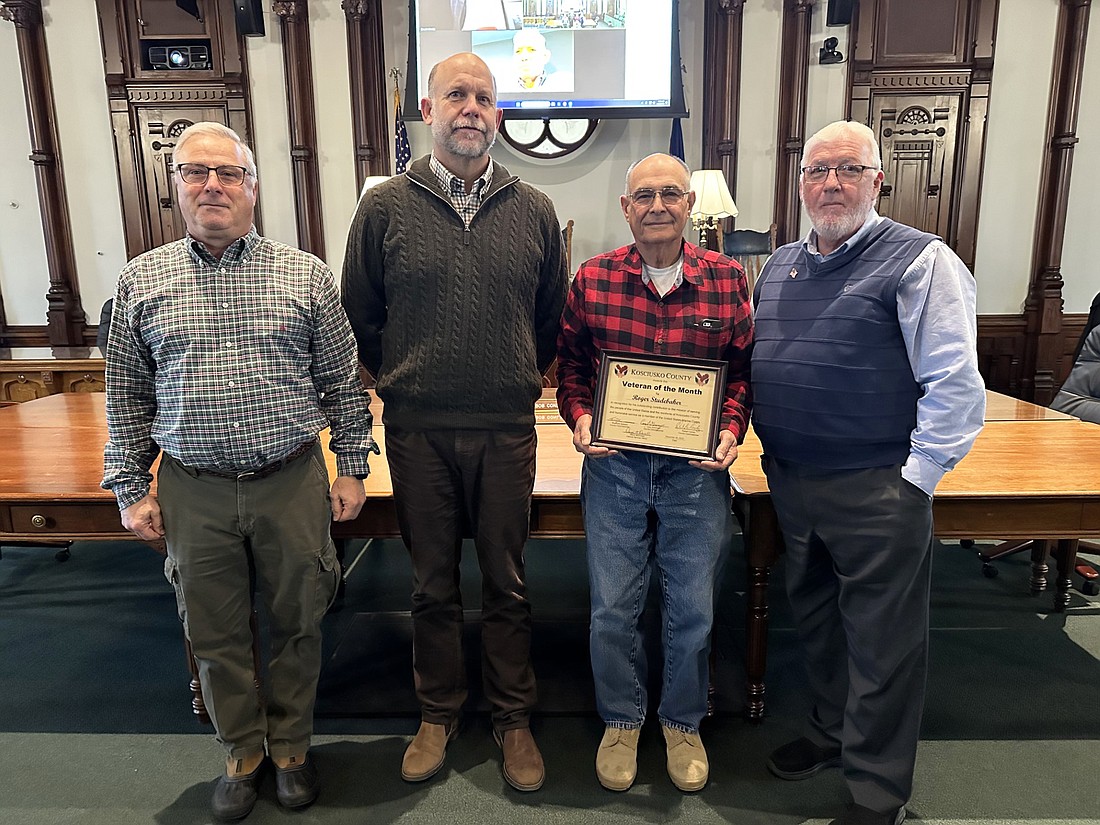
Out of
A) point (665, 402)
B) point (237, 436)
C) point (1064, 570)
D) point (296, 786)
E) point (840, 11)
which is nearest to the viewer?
point (237, 436)

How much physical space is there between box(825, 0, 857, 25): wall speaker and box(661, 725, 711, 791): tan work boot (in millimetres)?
4491

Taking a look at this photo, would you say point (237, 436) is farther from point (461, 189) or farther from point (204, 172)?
point (461, 189)

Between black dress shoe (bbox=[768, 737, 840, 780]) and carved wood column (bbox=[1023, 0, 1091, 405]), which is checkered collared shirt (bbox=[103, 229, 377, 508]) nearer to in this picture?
black dress shoe (bbox=[768, 737, 840, 780])

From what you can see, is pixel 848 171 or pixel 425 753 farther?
pixel 425 753

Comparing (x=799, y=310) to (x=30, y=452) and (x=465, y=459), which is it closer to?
(x=465, y=459)

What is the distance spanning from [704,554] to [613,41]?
4.06 metres

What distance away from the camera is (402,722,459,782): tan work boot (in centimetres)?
188

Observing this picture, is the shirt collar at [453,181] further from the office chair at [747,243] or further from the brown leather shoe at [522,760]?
the office chair at [747,243]

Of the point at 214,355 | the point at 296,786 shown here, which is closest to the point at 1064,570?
the point at 296,786

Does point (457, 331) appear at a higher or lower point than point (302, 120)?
lower

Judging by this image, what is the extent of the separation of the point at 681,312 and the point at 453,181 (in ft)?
2.01

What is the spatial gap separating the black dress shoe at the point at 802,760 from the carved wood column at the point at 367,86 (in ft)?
14.8

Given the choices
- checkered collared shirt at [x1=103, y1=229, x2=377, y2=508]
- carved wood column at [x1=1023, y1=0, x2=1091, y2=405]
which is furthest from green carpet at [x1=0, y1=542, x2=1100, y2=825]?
carved wood column at [x1=1023, y1=0, x2=1091, y2=405]

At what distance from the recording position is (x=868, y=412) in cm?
156
